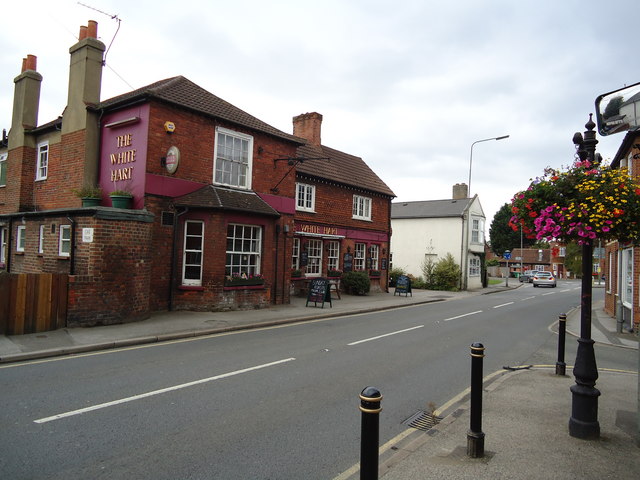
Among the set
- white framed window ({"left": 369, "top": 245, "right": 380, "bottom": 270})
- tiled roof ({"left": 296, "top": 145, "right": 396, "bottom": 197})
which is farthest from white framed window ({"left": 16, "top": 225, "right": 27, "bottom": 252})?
white framed window ({"left": 369, "top": 245, "right": 380, "bottom": 270})

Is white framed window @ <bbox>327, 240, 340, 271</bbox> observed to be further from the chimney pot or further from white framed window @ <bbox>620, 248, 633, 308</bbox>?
the chimney pot

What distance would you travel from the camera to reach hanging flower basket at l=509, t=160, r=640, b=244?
4.54m

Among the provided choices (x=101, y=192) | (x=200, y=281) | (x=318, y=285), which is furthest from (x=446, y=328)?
(x=101, y=192)

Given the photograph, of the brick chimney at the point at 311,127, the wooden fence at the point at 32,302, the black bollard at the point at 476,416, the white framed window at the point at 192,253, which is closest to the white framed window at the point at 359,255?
the brick chimney at the point at 311,127

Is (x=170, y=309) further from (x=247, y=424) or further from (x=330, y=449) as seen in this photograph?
(x=330, y=449)

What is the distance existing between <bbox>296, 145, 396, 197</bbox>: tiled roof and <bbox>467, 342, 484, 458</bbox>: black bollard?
16.4 m

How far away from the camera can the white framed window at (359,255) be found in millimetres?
24114

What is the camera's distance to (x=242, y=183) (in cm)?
1584

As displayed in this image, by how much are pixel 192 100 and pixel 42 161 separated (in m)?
7.53

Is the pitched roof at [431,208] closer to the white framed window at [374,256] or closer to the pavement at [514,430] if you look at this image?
the white framed window at [374,256]

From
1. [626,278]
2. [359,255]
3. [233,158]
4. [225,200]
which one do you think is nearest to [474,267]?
[359,255]

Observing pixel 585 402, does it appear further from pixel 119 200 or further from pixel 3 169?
pixel 3 169

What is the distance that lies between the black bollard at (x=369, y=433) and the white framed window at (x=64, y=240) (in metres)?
12.1

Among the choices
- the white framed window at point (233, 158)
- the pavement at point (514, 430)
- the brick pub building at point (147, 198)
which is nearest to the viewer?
the pavement at point (514, 430)
